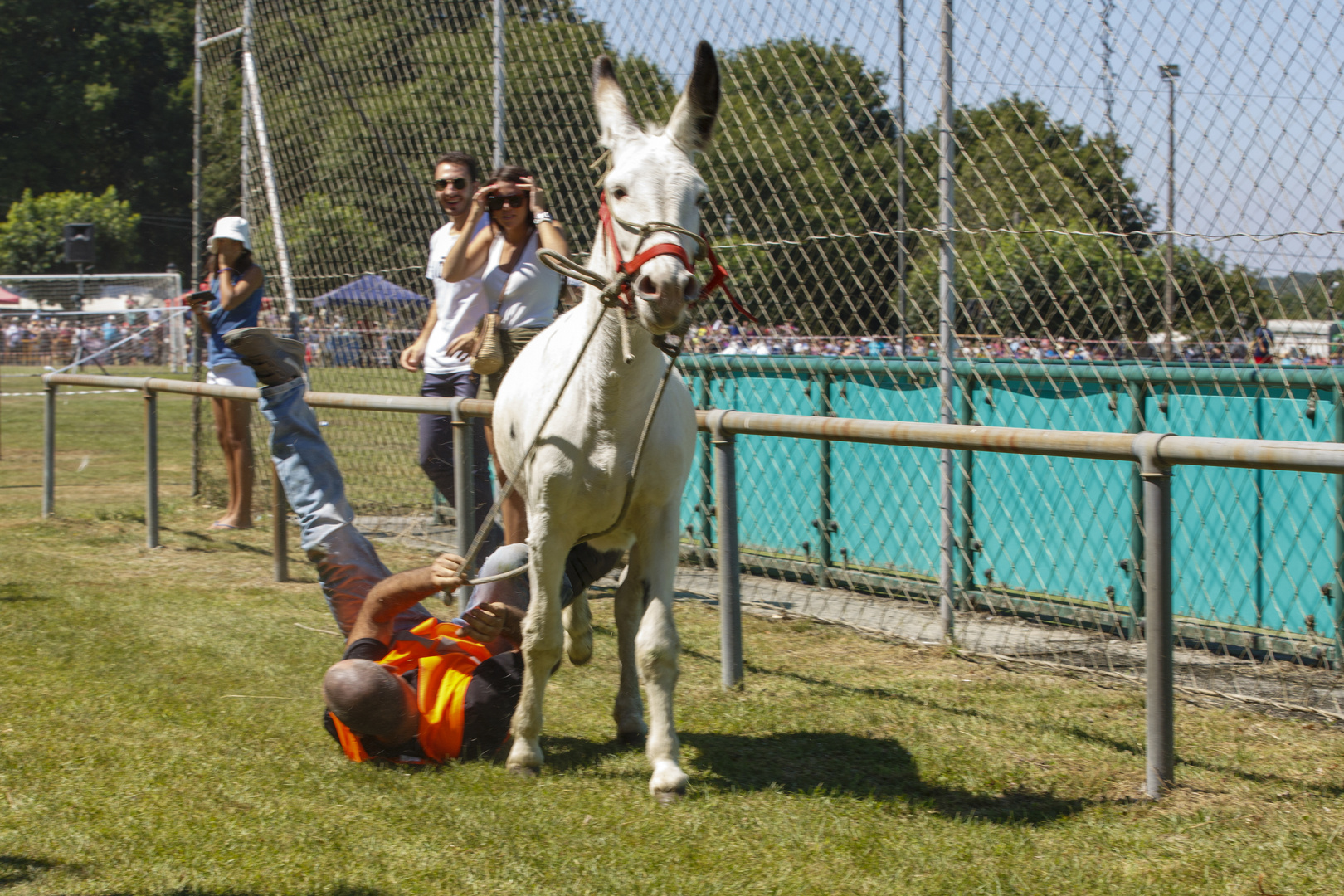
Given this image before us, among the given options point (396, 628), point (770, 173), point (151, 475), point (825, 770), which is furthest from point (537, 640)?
point (151, 475)

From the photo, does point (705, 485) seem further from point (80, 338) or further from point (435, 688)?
point (80, 338)

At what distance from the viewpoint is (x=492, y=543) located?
18.5 ft

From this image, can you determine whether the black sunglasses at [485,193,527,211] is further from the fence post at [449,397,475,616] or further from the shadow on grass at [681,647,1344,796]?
the shadow on grass at [681,647,1344,796]

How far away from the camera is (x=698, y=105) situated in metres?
3.28

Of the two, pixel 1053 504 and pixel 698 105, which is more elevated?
pixel 698 105

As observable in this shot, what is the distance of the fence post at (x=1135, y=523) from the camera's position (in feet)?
17.1

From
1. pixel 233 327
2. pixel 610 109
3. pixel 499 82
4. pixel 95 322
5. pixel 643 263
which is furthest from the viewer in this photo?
pixel 95 322

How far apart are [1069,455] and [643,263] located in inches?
57.0

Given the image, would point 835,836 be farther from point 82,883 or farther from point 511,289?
point 511,289

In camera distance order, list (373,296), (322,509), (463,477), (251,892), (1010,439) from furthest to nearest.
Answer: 1. (373,296)
2. (463,477)
3. (322,509)
4. (1010,439)
5. (251,892)

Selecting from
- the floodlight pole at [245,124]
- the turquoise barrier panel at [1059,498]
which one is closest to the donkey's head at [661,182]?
the turquoise barrier panel at [1059,498]

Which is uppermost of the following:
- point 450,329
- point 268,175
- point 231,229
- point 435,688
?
point 268,175

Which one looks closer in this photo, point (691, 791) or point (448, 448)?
point (691, 791)

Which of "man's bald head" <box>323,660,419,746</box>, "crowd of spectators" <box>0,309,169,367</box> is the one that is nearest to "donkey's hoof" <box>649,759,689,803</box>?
"man's bald head" <box>323,660,419,746</box>
